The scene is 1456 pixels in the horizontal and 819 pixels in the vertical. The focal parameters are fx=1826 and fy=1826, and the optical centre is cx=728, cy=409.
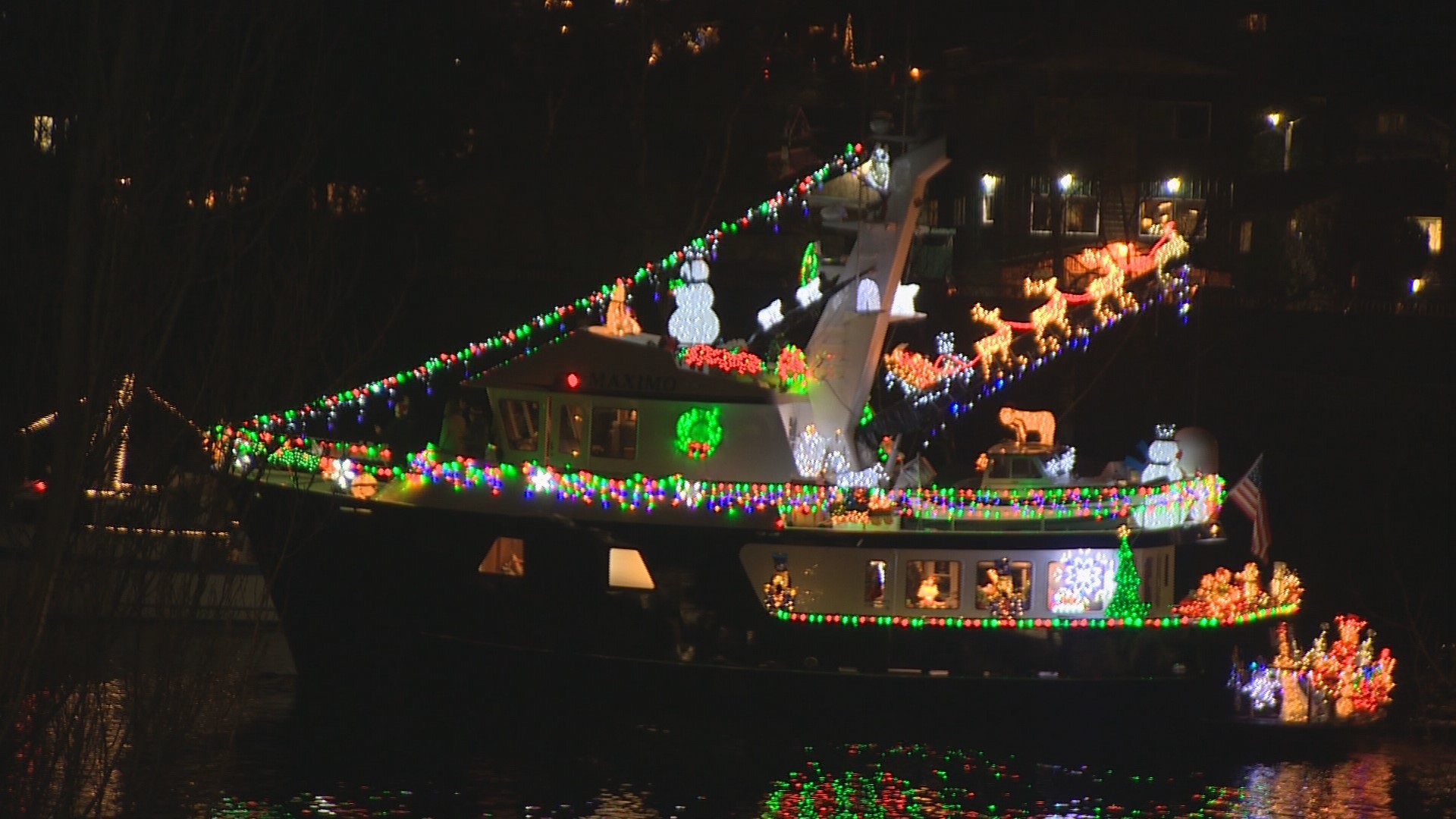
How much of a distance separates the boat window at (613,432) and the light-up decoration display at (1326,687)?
22.8ft

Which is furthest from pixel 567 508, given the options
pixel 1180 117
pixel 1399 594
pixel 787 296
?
pixel 1180 117

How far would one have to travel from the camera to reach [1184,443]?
63.1 feet

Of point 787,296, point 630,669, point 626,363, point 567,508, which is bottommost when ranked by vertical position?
point 630,669

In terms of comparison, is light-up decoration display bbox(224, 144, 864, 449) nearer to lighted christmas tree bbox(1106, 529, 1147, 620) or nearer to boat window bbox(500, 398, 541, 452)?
boat window bbox(500, 398, 541, 452)

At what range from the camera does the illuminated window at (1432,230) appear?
3978cm

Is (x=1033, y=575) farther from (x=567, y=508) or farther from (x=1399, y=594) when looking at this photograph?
(x=1399, y=594)

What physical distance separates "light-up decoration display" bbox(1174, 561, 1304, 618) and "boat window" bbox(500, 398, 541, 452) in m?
6.76

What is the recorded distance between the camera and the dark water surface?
16.1m

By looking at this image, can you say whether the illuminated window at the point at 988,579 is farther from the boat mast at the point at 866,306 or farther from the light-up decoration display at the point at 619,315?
the light-up decoration display at the point at 619,315

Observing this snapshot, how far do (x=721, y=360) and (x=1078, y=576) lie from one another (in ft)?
13.7

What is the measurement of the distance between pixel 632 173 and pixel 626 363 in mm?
12843

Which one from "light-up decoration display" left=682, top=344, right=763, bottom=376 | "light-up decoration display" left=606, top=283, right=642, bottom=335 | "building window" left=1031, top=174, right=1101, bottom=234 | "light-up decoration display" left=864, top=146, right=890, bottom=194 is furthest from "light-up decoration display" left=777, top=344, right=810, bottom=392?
"building window" left=1031, top=174, right=1101, bottom=234

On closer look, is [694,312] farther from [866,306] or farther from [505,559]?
[505,559]

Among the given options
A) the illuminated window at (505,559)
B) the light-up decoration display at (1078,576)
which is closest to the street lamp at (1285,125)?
the light-up decoration display at (1078,576)
